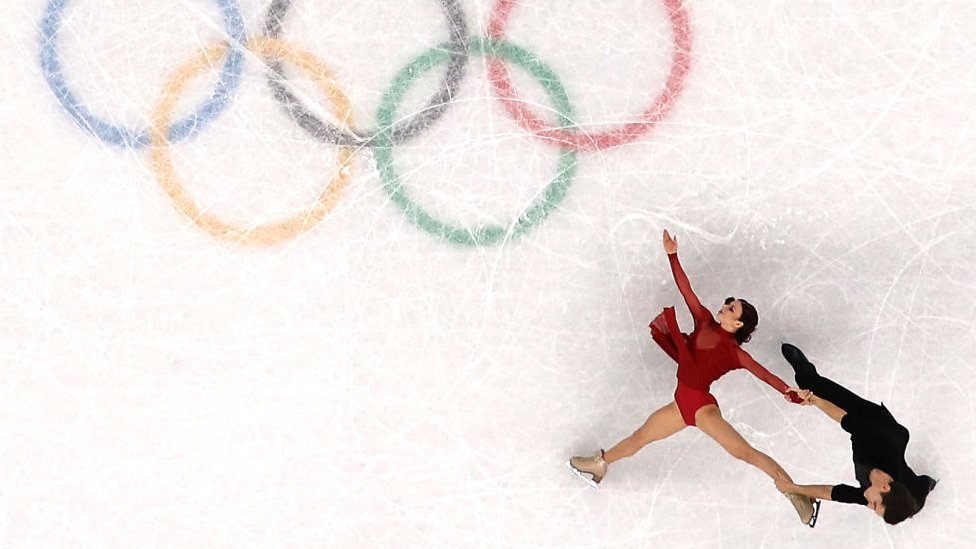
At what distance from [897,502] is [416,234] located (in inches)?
73.4

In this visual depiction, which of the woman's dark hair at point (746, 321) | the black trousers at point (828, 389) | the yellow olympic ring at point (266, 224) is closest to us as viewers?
the woman's dark hair at point (746, 321)

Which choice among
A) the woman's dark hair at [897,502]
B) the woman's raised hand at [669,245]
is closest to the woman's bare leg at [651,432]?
the woman's raised hand at [669,245]

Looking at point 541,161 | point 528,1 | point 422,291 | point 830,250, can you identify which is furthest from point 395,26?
point 830,250

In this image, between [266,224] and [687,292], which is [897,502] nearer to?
[687,292]

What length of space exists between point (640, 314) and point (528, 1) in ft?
4.05

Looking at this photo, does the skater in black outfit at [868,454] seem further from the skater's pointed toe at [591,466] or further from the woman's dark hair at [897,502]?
the skater's pointed toe at [591,466]

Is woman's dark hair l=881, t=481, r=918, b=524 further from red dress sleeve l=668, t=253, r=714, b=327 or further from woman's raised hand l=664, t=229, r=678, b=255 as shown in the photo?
woman's raised hand l=664, t=229, r=678, b=255

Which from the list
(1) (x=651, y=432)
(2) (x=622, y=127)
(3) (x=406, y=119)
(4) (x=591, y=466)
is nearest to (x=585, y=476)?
(4) (x=591, y=466)

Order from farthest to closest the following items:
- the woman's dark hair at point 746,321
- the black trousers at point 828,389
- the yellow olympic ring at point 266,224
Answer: the yellow olympic ring at point 266,224, the black trousers at point 828,389, the woman's dark hair at point 746,321

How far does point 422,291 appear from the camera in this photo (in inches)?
125

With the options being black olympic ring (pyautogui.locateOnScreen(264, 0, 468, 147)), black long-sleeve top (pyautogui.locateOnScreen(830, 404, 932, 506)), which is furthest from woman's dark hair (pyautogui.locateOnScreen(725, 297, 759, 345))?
black olympic ring (pyautogui.locateOnScreen(264, 0, 468, 147))

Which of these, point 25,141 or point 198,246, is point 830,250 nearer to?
point 198,246

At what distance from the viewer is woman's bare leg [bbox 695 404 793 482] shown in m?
2.93

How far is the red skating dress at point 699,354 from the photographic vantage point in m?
2.89
